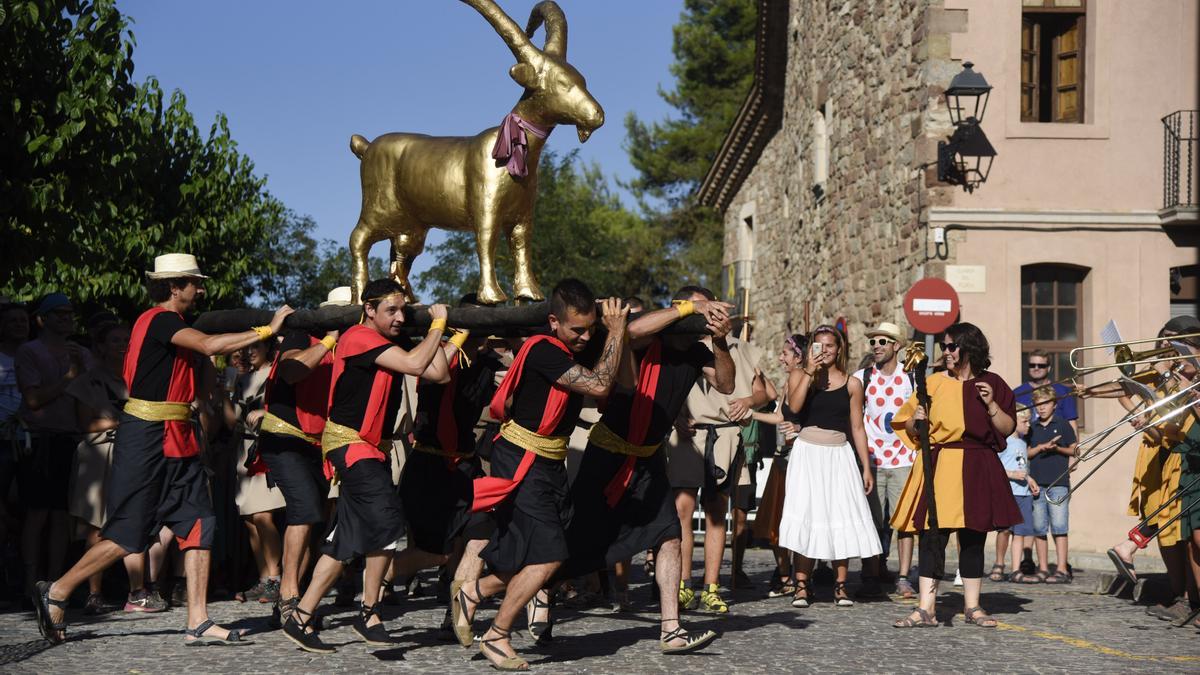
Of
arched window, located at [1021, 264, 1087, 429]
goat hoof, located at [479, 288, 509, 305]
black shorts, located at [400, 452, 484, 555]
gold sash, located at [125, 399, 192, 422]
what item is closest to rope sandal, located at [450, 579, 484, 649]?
black shorts, located at [400, 452, 484, 555]

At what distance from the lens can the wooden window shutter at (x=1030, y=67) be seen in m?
17.2

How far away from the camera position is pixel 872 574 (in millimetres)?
10797

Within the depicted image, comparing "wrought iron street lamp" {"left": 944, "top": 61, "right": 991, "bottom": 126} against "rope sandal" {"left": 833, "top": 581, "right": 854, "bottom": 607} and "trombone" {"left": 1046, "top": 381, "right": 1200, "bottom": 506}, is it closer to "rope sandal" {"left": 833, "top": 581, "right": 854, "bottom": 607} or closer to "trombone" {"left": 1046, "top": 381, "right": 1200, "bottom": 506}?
"rope sandal" {"left": 833, "top": 581, "right": 854, "bottom": 607}

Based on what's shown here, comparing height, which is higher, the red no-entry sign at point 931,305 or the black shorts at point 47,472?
the red no-entry sign at point 931,305

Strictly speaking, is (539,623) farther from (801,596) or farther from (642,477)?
(801,596)

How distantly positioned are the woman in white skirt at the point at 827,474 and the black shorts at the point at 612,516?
221cm

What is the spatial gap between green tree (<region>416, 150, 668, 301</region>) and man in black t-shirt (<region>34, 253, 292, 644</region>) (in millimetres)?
20062

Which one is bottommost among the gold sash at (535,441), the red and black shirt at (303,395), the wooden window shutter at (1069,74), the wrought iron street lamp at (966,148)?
the gold sash at (535,441)

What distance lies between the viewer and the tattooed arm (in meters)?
7.27

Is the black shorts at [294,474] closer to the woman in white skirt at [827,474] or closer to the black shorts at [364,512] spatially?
the black shorts at [364,512]

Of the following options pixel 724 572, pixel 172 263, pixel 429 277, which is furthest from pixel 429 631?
pixel 429 277

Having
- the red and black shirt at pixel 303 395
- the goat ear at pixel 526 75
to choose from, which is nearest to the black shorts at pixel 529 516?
the red and black shirt at pixel 303 395

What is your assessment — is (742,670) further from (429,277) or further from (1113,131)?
(429,277)

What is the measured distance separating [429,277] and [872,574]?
27068 mm
